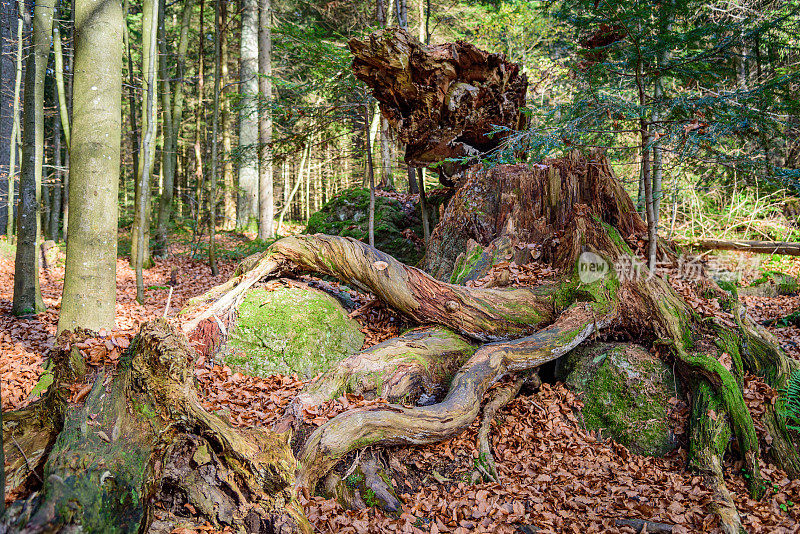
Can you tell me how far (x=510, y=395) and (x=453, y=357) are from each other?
69 centimetres

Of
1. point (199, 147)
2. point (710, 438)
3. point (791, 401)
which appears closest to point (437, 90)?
point (710, 438)

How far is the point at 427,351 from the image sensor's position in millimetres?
4562

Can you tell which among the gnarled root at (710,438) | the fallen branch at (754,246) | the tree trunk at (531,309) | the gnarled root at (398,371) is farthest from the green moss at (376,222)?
the fallen branch at (754,246)

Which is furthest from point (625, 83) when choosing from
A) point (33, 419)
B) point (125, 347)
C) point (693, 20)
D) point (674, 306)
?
point (33, 419)

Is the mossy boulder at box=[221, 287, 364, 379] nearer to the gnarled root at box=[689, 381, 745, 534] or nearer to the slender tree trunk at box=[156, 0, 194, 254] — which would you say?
the gnarled root at box=[689, 381, 745, 534]

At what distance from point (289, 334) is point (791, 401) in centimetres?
509

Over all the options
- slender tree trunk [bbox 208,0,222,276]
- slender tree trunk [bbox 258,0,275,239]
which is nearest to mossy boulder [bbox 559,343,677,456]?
slender tree trunk [bbox 208,0,222,276]

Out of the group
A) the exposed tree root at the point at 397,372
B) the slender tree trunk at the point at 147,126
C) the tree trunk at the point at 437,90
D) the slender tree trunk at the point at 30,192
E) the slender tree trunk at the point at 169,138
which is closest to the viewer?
the exposed tree root at the point at 397,372

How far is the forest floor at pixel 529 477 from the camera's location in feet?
10.8

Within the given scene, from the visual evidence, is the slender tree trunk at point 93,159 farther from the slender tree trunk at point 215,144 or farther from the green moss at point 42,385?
the slender tree trunk at point 215,144

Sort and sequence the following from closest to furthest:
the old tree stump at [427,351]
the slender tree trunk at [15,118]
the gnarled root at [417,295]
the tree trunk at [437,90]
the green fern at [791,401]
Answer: the old tree stump at [427,351]
the green fern at [791,401]
the gnarled root at [417,295]
the tree trunk at [437,90]
the slender tree trunk at [15,118]

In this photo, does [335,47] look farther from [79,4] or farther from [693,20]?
[693,20]

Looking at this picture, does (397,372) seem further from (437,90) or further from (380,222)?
(380,222)

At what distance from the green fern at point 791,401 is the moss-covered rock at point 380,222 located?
5680 millimetres
